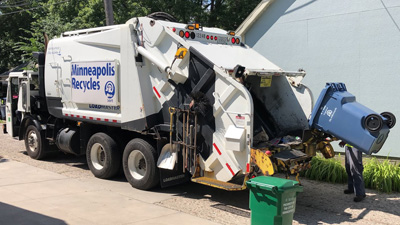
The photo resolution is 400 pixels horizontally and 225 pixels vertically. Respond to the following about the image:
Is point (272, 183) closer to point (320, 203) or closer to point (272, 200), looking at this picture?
point (272, 200)

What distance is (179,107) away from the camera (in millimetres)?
6930

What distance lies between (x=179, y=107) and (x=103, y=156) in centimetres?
254

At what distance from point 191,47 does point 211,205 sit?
103 inches

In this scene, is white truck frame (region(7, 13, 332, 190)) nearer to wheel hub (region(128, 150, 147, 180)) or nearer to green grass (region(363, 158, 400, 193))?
wheel hub (region(128, 150, 147, 180))

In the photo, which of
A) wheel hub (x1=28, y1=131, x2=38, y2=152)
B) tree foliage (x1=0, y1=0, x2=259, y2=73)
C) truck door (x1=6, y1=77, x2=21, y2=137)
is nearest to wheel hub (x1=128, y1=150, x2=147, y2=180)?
wheel hub (x1=28, y1=131, x2=38, y2=152)

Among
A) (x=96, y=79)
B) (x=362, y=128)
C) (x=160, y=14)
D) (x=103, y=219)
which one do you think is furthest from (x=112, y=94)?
(x=362, y=128)

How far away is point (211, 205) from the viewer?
6.74 m

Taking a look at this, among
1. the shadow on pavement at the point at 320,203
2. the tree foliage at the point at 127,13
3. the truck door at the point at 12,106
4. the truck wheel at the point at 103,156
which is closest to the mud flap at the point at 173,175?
the shadow on pavement at the point at 320,203

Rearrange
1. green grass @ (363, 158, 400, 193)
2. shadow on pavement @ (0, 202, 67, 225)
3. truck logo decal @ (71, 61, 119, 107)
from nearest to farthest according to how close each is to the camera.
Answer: shadow on pavement @ (0, 202, 67, 225), green grass @ (363, 158, 400, 193), truck logo decal @ (71, 61, 119, 107)

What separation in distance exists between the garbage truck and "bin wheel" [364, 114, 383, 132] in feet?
0.13

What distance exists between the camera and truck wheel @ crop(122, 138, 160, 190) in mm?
7258

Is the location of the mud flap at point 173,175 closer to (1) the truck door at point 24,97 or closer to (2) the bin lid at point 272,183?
(2) the bin lid at point 272,183

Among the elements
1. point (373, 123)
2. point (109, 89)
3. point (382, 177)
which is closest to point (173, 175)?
point (109, 89)

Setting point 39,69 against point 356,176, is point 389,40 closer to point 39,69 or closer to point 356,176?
point 356,176
